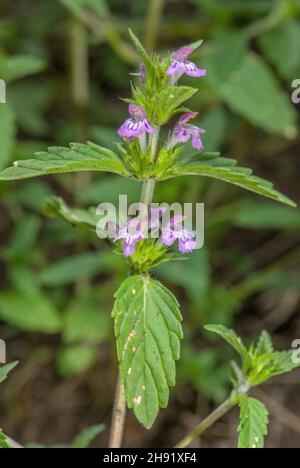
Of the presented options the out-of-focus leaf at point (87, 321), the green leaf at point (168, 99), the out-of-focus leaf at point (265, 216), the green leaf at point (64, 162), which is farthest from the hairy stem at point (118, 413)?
the out-of-focus leaf at point (265, 216)

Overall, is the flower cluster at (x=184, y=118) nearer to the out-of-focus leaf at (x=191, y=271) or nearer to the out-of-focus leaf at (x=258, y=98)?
the out-of-focus leaf at (x=191, y=271)

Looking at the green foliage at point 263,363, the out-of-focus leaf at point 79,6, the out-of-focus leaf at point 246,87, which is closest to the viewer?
the green foliage at point 263,363

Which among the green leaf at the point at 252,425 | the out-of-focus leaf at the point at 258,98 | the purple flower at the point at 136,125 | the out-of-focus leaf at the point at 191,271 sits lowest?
the green leaf at the point at 252,425

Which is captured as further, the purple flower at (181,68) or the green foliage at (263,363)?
the green foliage at (263,363)

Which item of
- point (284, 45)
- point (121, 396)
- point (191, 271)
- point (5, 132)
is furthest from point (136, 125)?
point (284, 45)

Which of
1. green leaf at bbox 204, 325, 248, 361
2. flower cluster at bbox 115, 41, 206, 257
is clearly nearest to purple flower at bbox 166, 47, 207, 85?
flower cluster at bbox 115, 41, 206, 257

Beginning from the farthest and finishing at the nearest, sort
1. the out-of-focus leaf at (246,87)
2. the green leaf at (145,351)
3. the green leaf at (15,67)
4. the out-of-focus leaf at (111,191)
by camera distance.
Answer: the out-of-focus leaf at (246,87) → the out-of-focus leaf at (111,191) → the green leaf at (15,67) → the green leaf at (145,351)
